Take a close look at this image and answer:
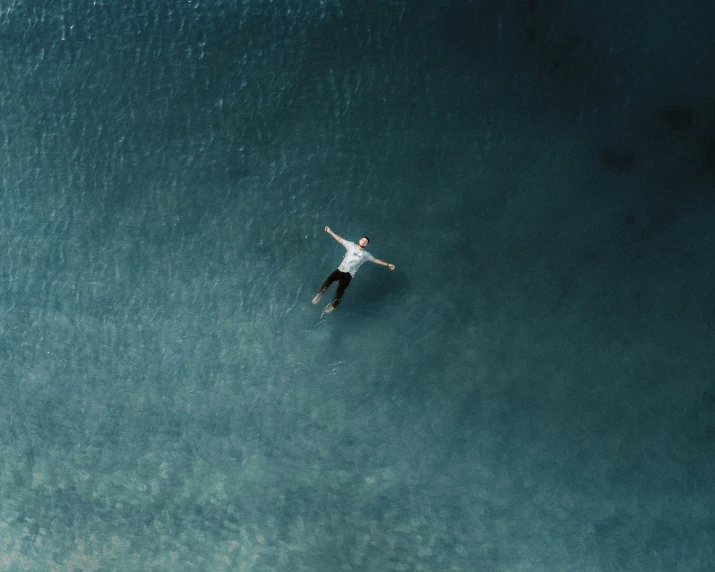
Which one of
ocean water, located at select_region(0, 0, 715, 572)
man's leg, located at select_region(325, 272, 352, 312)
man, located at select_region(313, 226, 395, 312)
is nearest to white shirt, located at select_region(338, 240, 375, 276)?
man, located at select_region(313, 226, 395, 312)

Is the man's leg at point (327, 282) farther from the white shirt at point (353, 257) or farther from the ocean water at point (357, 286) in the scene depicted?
the ocean water at point (357, 286)

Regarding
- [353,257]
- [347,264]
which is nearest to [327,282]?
[347,264]

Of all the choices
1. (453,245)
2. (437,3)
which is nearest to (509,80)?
(437,3)

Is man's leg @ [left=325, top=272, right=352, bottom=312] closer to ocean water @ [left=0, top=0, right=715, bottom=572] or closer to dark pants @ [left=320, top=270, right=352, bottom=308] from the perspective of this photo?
dark pants @ [left=320, top=270, right=352, bottom=308]

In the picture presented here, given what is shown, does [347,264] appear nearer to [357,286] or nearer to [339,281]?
[339,281]

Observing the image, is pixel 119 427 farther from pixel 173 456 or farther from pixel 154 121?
pixel 154 121

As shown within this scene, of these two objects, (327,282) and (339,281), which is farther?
(327,282)

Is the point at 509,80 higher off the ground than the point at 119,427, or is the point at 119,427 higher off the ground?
the point at 509,80
